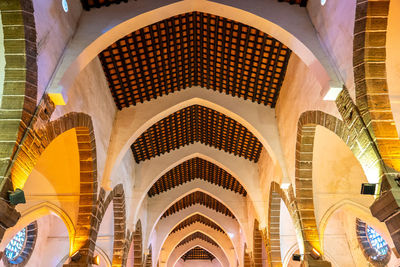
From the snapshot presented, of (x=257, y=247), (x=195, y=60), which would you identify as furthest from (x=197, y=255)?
(x=195, y=60)

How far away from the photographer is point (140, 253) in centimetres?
1445

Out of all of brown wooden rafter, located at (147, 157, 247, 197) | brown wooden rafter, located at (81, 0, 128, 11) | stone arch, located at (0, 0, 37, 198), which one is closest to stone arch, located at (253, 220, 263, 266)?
brown wooden rafter, located at (147, 157, 247, 197)

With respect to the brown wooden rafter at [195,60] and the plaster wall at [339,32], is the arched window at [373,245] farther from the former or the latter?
the plaster wall at [339,32]

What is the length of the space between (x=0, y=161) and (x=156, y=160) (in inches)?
349

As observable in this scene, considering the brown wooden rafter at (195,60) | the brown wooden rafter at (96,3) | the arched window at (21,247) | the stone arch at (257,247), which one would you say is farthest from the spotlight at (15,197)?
the stone arch at (257,247)

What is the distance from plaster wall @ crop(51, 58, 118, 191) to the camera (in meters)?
7.13

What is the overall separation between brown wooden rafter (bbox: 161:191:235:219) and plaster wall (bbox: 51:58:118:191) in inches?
363

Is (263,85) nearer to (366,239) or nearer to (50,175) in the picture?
(50,175)

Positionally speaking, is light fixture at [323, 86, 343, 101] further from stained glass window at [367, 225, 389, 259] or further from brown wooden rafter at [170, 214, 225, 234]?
brown wooden rafter at [170, 214, 225, 234]

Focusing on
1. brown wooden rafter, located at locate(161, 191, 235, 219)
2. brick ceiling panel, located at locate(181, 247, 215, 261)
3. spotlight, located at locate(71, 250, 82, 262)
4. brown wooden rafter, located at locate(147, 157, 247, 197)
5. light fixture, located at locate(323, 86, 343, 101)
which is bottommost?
spotlight, located at locate(71, 250, 82, 262)

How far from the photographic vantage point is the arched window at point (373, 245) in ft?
38.2

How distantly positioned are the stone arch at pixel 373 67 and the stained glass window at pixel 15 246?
12.8 meters

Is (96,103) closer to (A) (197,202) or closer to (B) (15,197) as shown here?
(B) (15,197)

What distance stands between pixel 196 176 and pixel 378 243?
27.4 ft
